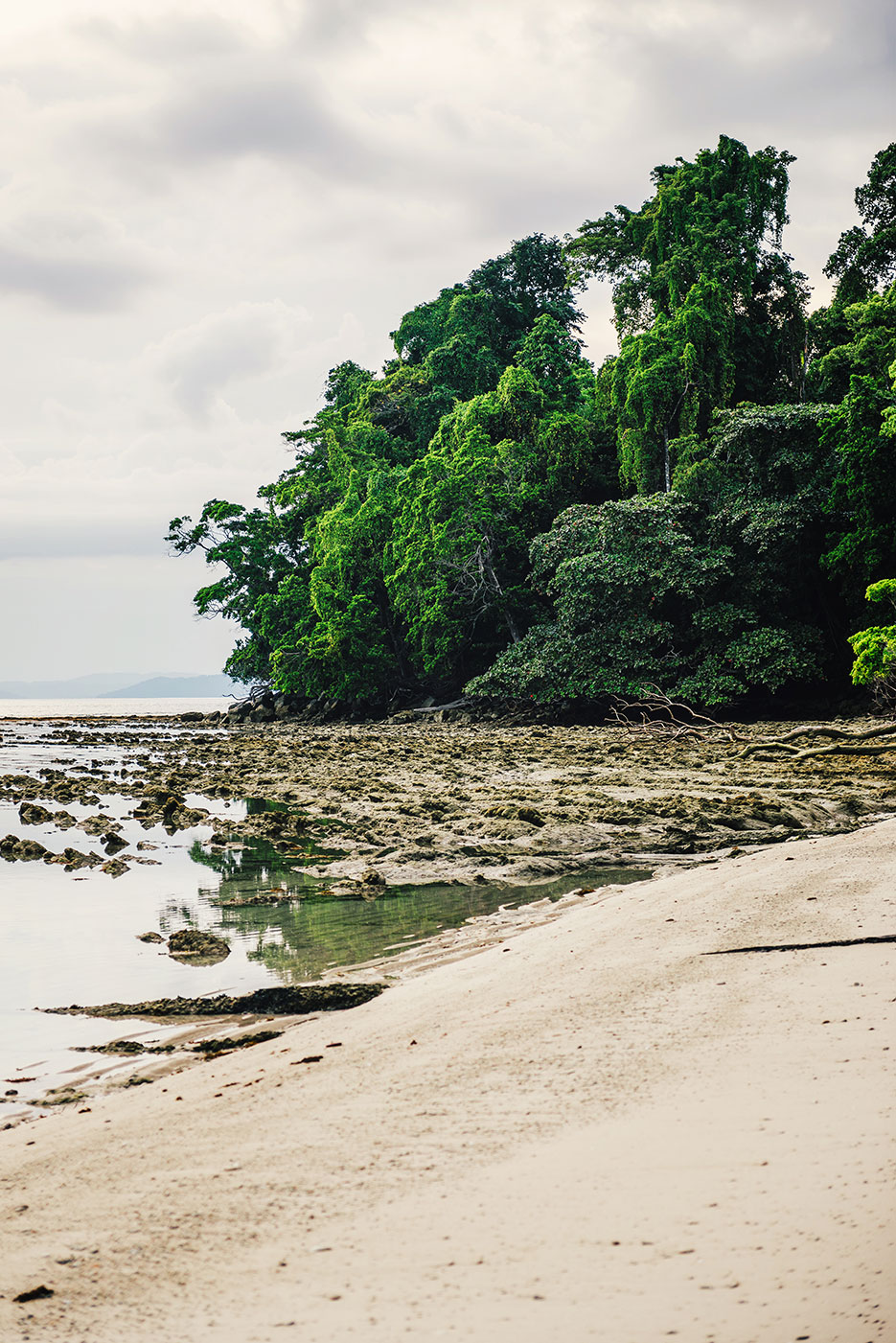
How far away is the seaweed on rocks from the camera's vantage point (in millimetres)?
5043

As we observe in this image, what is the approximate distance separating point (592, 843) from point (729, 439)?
18861mm

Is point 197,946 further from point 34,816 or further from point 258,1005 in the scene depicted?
point 34,816

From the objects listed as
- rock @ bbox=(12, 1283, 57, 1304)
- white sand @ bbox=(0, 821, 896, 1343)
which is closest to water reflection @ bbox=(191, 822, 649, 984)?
white sand @ bbox=(0, 821, 896, 1343)

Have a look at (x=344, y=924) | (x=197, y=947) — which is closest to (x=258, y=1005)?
(x=197, y=947)

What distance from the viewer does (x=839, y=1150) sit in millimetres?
2465

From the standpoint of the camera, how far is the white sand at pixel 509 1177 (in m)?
1.96

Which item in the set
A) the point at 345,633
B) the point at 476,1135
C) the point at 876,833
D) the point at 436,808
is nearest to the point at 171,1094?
the point at 476,1135

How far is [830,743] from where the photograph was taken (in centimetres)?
1738

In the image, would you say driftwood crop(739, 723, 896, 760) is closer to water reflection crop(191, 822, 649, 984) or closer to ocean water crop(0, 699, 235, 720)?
water reflection crop(191, 822, 649, 984)

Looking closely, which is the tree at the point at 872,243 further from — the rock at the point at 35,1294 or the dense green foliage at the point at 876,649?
the rock at the point at 35,1294

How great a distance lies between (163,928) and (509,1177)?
17.0ft

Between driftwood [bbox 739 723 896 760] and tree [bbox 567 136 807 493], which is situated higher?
tree [bbox 567 136 807 493]

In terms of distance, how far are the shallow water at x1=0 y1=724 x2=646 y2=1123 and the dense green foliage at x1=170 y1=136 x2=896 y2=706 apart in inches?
507

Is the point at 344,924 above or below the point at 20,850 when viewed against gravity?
below
